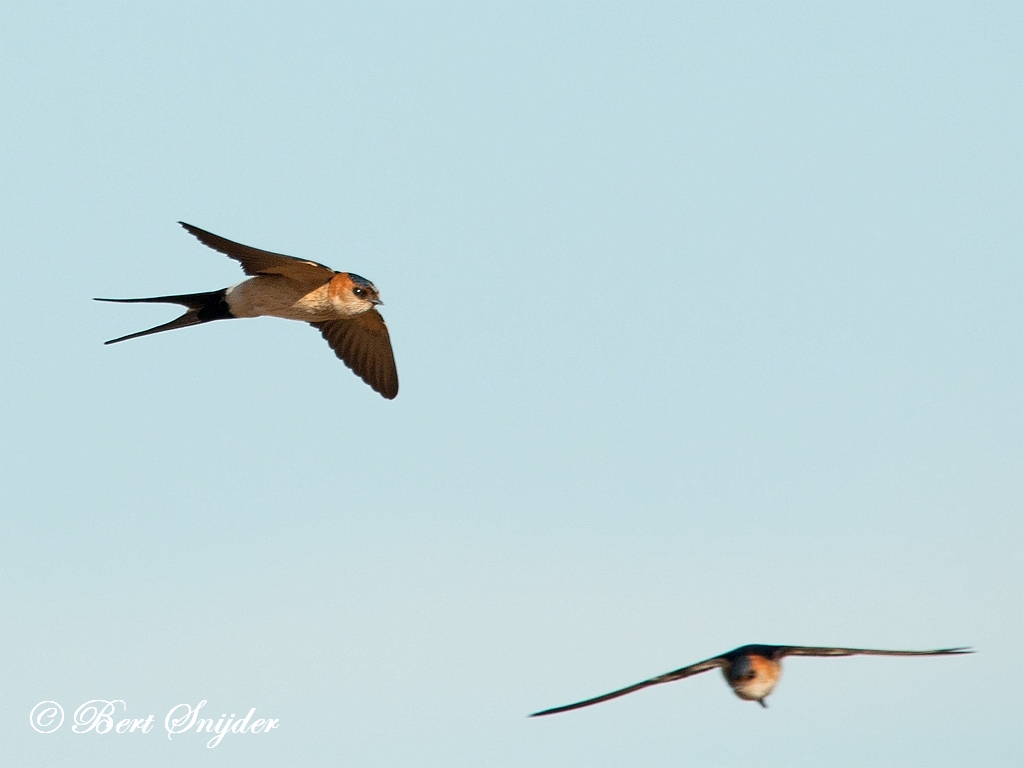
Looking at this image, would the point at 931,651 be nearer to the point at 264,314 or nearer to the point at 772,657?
the point at 772,657

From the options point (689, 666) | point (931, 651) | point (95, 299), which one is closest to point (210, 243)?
point (95, 299)

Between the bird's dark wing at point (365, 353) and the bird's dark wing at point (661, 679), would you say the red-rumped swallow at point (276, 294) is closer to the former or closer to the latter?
the bird's dark wing at point (365, 353)

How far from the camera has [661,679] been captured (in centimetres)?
659

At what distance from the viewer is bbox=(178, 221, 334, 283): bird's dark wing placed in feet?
28.0

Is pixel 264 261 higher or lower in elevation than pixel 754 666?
higher

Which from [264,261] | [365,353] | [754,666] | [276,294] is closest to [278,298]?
[276,294]

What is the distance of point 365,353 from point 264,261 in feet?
5.77

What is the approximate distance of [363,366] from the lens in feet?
34.2

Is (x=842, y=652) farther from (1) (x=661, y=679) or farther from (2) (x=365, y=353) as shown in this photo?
(2) (x=365, y=353)

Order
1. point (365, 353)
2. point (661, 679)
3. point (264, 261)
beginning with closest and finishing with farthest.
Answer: point (661, 679) < point (264, 261) < point (365, 353)

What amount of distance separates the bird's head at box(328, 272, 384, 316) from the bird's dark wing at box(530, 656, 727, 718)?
2.89 metres

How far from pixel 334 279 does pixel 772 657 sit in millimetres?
3222

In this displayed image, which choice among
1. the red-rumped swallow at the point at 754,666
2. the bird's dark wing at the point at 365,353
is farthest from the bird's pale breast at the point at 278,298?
the red-rumped swallow at the point at 754,666

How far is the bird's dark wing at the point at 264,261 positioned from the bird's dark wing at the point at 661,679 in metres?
3.05
